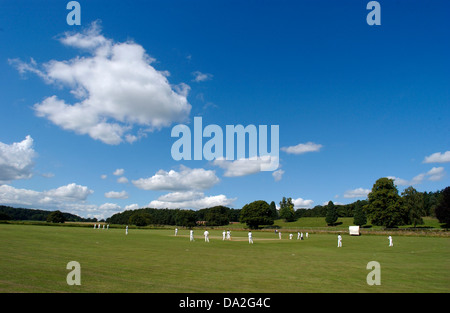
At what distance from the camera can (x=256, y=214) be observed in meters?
117

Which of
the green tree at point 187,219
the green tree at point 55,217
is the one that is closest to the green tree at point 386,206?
the green tree at point 187,219

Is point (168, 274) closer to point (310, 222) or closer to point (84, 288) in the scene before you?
point (84, 288)

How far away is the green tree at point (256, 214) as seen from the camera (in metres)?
116

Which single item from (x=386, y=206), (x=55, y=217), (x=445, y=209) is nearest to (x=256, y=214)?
(x=386, y=206)

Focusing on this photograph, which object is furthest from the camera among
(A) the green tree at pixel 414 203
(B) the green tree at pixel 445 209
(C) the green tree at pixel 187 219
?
(C) the green tree at pixel 187 219

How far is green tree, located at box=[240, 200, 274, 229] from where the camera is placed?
116 metres

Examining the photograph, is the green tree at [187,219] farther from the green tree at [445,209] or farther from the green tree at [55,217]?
the green tree at [445,209]

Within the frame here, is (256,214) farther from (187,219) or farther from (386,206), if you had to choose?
(187,219)

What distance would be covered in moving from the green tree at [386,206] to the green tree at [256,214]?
41.4m

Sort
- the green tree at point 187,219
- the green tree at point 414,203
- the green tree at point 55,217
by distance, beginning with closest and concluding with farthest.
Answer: the green tree at point 414,203
the green tree at point 55,217
the green tree at point 187,219

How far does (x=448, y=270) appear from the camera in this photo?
18484 millimetres

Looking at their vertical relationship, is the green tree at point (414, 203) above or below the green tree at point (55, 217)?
above
